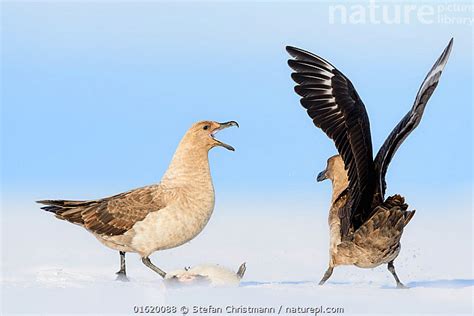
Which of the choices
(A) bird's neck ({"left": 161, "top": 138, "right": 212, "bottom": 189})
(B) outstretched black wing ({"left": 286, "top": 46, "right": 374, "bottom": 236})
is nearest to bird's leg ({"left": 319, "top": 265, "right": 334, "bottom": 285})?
(B) outstretched black wing ({"left": 286, "top": 46, "right": 374, "bottom": 236})

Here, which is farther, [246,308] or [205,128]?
[205,128]

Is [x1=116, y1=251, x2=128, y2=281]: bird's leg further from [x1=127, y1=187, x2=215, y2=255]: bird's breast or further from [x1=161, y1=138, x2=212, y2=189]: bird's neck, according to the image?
[x1=161, y1=138, x2=212, y2=189]: bird's neck

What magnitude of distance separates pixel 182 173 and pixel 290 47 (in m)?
1.74

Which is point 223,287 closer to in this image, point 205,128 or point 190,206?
point 190,206

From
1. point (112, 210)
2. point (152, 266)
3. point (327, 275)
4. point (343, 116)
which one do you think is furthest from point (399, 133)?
point (112, 210)

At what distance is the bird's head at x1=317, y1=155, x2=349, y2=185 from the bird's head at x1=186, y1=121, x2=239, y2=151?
3.77ft

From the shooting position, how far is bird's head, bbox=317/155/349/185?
1039cm

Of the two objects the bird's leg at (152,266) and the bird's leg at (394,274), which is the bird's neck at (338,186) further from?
the bird's leg at (152,266)

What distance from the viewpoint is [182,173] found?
1009 centimetres

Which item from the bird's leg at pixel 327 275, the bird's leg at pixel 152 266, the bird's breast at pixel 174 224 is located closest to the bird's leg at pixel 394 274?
the bird's leg at pixel 327 275

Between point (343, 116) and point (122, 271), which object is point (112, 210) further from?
point (343, 116)

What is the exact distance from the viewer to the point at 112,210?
33.1 feet

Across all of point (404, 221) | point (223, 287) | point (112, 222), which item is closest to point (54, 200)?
point (112, 222)

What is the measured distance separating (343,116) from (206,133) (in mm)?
1568
